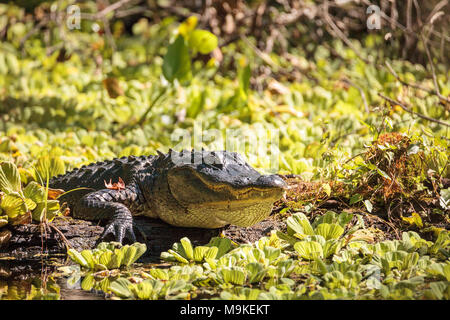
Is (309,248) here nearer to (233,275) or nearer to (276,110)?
(233,275)

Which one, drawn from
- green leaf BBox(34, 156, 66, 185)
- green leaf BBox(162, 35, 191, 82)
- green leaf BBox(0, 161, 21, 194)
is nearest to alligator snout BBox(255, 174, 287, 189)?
green leaf BBox(0, 161, 21, 194)

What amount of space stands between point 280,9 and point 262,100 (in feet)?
10.9

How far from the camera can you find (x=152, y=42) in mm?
9797

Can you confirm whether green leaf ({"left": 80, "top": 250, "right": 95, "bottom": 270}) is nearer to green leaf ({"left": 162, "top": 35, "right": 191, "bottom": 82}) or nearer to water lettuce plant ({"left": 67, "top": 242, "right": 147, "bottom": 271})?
water lettuce plant ({"left": 67, "top": 242, "right": 147, "bottom": 271})

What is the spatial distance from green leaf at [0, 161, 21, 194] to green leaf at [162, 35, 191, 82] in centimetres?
286

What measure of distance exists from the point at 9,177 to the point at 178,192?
36.8 inches

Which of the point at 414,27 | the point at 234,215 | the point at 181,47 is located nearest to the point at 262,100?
the point at 181,47

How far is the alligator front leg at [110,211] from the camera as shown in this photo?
3338 millimetres

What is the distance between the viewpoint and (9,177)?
332 cm

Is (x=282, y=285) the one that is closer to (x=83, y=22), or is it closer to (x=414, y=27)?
(x=414, y=27)

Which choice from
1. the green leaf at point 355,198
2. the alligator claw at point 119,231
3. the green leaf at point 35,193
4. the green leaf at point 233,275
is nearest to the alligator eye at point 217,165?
the alligator claw at point 119,231

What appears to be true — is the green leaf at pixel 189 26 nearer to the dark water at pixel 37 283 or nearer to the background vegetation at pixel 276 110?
the background vegetation at pixel 276 110

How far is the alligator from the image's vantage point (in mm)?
3160

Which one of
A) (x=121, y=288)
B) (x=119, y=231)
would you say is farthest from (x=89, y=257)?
(x=121, y=288)
